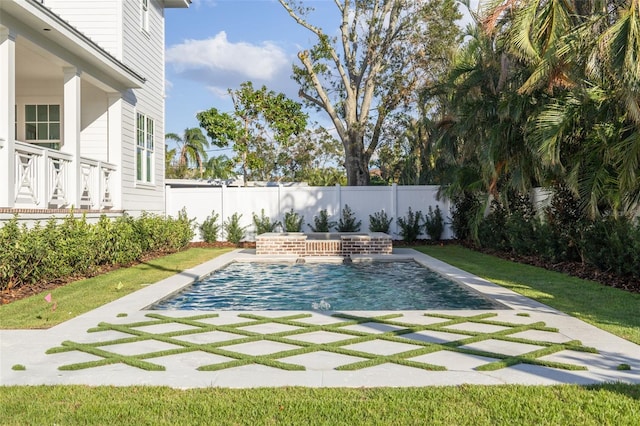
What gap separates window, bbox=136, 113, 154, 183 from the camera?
15.8 meters

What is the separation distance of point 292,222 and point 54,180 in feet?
28.9

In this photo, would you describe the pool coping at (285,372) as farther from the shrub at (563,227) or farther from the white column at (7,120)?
the shrub at (563,227)

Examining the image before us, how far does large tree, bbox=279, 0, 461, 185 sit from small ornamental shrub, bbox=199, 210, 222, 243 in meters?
6.51

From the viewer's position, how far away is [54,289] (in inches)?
350

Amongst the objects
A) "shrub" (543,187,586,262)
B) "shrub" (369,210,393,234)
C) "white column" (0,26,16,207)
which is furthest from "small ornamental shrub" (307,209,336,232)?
"white column" (0,26,16,207)

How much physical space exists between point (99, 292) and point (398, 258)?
25.5ft

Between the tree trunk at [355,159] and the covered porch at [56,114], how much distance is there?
383 inches

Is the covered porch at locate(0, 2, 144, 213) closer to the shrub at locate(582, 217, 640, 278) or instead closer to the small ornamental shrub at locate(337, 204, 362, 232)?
the small ornamental shrub at locate(337, 204, 362, 232)

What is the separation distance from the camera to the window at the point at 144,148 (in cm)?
1576

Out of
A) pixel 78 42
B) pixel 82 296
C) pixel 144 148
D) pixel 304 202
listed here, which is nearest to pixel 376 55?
pixel 304 202

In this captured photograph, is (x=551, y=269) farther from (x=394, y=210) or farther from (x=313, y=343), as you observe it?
(x=313, y=343)

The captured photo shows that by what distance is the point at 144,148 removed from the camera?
16.1m

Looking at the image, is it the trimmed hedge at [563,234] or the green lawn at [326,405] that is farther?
the trimmed hedge at [563,234]

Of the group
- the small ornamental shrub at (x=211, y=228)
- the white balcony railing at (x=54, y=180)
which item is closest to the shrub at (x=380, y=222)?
the small ornamental shrub at (x=211, y=228)
